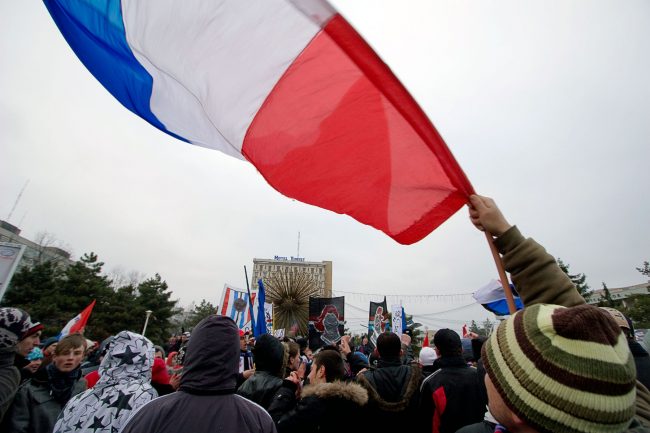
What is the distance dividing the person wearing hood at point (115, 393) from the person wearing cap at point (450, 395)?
252 centimetres

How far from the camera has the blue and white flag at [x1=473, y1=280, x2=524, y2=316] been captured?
4965 mm

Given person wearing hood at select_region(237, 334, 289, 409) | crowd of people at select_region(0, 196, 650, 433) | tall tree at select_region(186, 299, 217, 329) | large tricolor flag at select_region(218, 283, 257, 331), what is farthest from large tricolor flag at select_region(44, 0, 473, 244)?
tall tree at select_region(186, 299, 217, 329)

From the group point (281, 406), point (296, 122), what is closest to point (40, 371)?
point (281, 406)

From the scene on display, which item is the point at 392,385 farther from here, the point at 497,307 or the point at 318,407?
the point at 497,307

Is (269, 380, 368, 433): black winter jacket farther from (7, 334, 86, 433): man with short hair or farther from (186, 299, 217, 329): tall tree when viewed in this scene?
(186, 299, 217, 329): tall tree

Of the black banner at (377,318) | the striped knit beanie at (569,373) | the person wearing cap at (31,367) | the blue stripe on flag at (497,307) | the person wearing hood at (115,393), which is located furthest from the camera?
the black banner at (377,318)

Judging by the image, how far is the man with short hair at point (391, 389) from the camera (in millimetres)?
3126

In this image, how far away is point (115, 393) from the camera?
2244 millimetres

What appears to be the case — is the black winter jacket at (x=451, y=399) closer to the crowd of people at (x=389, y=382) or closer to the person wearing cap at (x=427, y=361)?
the crowd of people at (x=389, y=382)

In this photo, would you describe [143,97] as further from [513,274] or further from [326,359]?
[513,274]

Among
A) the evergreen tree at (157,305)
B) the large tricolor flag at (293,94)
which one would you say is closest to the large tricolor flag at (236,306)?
the large tricolor flag at (293,94)

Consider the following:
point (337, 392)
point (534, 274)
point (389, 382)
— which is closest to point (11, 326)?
point (337, 392)

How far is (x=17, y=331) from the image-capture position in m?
2.64

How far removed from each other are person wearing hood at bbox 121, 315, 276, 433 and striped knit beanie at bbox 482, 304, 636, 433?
1.41 meters
